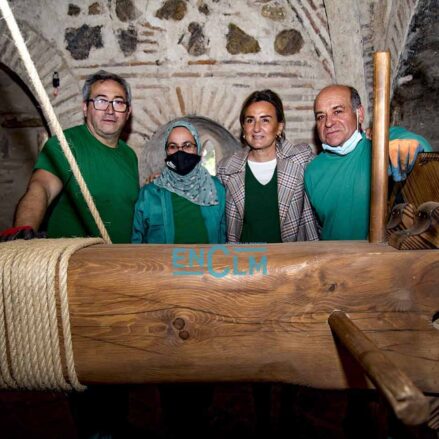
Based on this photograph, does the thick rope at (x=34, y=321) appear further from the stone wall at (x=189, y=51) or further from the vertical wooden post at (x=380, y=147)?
the stone wall at (x=189, y=51)

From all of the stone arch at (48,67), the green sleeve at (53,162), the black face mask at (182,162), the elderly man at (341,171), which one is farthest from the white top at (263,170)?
the stone arch at (48,67)

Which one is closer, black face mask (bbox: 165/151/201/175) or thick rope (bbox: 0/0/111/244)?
thick rope (bbox: 0/0/111/244)

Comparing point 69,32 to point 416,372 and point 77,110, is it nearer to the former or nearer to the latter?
point 77,110

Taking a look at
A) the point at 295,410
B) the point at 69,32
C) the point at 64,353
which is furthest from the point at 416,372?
the point at 69,32

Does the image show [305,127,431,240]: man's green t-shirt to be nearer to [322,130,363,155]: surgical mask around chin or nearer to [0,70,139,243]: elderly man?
[322,130,363,155]: surgical mask around chin

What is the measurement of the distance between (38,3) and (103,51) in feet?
2.15

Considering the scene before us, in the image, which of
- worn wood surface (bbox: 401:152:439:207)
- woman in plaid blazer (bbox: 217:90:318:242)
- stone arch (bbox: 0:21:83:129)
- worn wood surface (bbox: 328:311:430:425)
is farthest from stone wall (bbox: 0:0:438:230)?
worn wood surface (bbox: 328:311:430:425)

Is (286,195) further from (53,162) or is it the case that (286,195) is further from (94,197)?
(53,162)

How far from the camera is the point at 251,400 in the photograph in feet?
9.32

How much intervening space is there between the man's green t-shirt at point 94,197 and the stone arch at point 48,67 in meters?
1.31

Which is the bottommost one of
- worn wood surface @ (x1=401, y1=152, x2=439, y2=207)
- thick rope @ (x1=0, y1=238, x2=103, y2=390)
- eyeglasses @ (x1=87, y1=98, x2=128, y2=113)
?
thick rope @ (x1=0, y1=238, x2=103, y2=390)

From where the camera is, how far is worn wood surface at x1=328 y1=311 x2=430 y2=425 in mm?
507

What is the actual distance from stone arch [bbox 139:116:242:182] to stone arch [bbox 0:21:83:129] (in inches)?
25.1

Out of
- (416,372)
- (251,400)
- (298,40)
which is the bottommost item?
(251,400)
